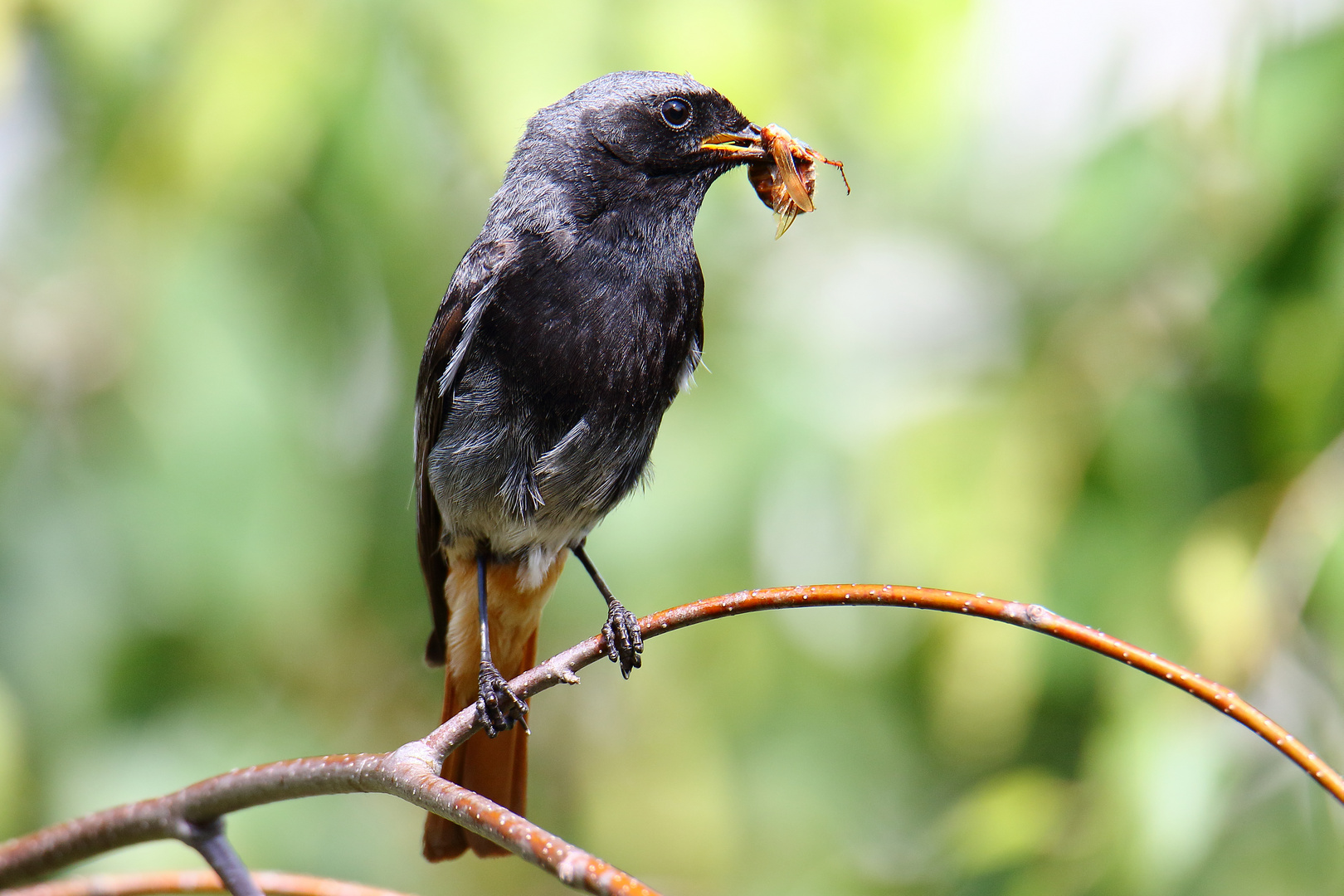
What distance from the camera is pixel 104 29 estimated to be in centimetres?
304

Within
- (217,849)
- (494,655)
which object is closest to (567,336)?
(494,655)

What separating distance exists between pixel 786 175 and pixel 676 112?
33cm

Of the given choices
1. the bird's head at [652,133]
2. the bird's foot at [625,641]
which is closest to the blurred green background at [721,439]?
the bird's head at [652,133]

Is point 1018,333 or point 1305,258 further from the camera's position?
point 1018,333

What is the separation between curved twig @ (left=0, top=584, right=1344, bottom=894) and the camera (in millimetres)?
1399

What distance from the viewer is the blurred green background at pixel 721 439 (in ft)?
10.00

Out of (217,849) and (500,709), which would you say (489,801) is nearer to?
(217,849)

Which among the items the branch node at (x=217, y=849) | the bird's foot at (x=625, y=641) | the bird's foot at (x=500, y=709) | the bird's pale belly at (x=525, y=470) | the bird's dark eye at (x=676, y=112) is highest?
the bird's dark eye at (x=676, y=112)

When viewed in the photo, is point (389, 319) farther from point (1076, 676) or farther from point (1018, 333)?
point (1076, 676)

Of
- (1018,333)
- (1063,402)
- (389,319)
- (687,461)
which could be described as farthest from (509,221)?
(1018,333)

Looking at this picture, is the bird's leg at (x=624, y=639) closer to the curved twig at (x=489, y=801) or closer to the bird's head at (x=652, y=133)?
the curved twig at (x=489, y=801)

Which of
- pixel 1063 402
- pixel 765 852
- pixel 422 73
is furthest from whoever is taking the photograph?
pixel 765 852

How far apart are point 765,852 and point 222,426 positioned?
7.89 feet

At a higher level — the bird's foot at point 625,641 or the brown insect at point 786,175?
the brown insect at point 786,175
